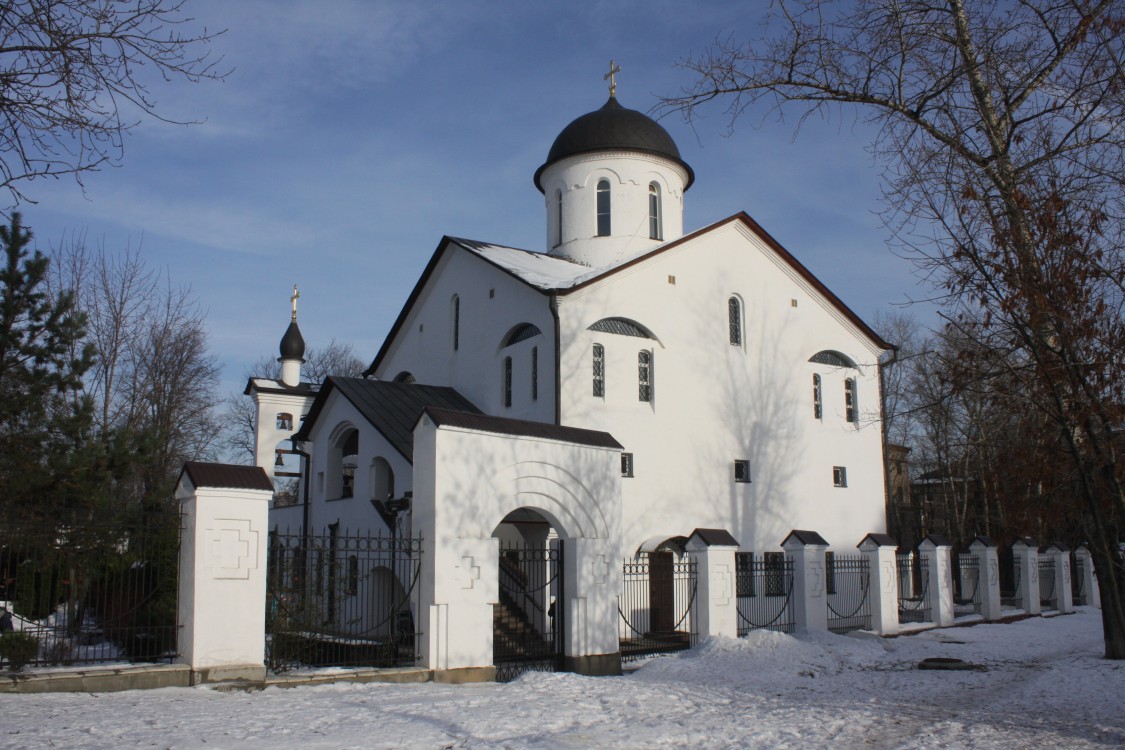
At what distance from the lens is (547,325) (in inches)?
669

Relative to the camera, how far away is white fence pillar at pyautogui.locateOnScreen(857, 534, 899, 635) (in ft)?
54.7

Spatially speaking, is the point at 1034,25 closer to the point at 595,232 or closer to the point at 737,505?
the point at 737,505

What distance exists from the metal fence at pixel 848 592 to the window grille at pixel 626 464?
392 centimetres

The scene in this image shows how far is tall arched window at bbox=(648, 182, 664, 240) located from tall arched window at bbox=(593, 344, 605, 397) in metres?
5.55

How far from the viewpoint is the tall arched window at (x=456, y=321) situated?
800 inches

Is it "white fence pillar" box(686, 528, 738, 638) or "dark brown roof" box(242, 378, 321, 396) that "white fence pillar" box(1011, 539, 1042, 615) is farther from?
"dark brown roof" box(242, 378, 321, 396)

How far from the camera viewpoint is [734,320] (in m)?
19.7

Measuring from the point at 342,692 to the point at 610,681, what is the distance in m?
2.80

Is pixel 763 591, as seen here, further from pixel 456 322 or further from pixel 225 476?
pixel 225 476

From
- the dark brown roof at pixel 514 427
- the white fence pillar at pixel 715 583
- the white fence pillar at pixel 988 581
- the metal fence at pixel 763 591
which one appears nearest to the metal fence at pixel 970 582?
the white fence pillar at pixel 988 581

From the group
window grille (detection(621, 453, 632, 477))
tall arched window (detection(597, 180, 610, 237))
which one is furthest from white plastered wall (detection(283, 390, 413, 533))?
tall arched window (detection(597, 180, 610, 237))

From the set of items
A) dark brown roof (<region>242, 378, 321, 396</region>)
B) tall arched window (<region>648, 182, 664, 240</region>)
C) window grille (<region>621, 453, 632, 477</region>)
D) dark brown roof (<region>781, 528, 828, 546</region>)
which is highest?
tall arched window (<region>648, 182, 664, 240</region>)

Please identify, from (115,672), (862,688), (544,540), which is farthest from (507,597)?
(115,672)

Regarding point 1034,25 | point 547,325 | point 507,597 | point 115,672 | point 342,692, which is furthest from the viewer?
point 547,325
